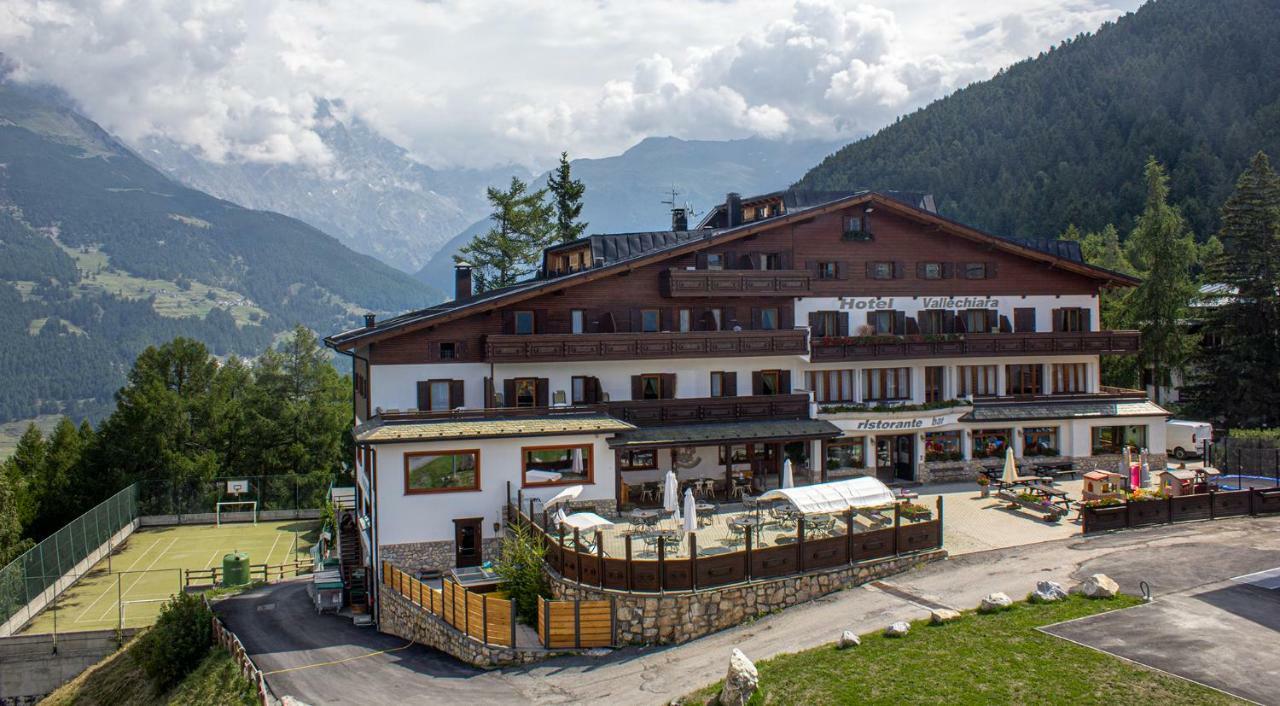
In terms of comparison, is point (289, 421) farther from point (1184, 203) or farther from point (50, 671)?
point (1184, 203)

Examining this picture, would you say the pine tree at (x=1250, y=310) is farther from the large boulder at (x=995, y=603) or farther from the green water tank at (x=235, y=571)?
the green water tank at (x=235, y=571)

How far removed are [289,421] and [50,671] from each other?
1419 inches

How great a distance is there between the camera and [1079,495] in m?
36.7

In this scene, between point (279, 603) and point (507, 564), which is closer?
point (507, 564)

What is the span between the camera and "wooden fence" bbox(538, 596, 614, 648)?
984 inches

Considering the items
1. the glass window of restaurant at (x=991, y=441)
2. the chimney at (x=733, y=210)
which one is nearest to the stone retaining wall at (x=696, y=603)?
the glass window of restaurant at (x=991, y=441)

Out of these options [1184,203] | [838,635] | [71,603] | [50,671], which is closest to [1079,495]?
[838,635]

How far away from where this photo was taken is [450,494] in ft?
106

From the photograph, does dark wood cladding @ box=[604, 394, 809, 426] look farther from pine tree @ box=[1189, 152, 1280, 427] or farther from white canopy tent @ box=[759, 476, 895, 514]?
pine tree @ box=[1189, 152, 1280, 427]

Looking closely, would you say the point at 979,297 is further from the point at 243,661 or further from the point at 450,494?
the point at 243,661

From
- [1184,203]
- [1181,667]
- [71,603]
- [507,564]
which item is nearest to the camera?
[1181,667]

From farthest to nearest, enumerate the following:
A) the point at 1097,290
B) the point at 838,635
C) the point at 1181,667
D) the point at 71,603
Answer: the point at 1097,290
the point at 71,603
the point at 838,635
the point at 1181,667

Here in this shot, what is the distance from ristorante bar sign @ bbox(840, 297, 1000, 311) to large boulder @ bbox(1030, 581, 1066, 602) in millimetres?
21005

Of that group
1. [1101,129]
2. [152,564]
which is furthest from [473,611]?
[1101,129]
